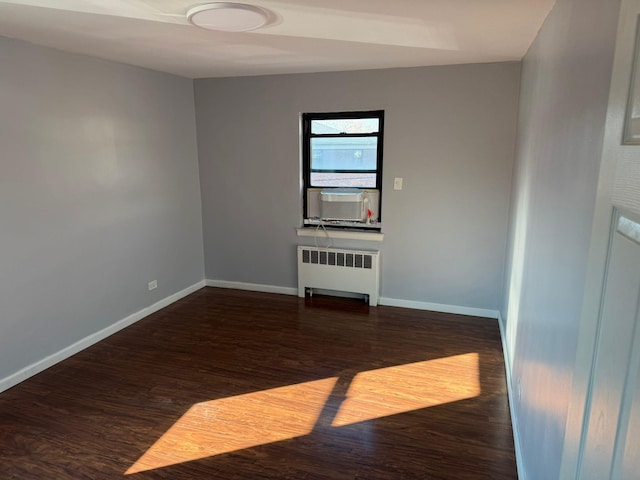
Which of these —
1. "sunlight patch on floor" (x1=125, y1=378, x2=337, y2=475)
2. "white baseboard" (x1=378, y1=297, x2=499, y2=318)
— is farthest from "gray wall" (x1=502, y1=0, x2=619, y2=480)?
"white baseboard" (x1=378, y1=297, x2=499, y2=318)

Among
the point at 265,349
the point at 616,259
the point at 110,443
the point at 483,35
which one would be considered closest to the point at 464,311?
the point at 265,349

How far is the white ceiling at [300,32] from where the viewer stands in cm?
209

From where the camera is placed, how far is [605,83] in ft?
3.60

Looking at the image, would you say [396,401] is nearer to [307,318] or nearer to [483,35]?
[307,318]

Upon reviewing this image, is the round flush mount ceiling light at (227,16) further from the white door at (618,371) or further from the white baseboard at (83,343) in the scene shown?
the white baseboard at (83,343)

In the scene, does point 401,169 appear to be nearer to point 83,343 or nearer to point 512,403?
point 512,403

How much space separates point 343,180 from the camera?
170 inches

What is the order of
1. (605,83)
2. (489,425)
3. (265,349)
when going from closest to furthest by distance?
(605,83) < (489,425) < (265,349)

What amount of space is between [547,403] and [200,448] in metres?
1.72

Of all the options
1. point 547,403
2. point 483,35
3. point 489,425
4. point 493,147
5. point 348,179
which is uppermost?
point 483,35

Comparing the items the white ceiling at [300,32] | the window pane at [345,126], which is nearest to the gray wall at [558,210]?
the white ceiling at [300,32]

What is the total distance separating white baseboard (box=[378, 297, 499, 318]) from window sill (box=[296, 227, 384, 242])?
66 cm

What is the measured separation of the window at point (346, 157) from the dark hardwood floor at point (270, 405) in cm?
124

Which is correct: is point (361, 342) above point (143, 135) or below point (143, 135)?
below
